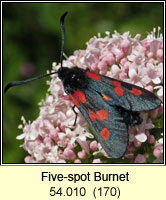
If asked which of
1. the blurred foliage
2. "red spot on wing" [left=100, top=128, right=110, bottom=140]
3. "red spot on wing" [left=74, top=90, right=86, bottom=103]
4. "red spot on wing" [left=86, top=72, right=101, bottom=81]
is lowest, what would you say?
"red spot on wing" [left=100, top=128, right=110, bottom=140]

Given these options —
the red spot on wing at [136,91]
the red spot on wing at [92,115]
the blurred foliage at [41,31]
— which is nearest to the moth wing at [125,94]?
the red spot on wing at [136,91]

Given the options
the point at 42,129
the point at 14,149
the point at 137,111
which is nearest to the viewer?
the point at 137,111

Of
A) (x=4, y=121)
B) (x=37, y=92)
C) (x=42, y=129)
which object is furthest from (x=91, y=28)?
(x=42, y=129)

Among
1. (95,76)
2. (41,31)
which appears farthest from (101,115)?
(41,31)

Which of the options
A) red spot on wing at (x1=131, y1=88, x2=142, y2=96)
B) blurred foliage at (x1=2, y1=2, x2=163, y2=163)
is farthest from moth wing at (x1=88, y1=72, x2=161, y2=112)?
blurred foliage at (x1=2, y1=2, x2=163, y2=163)

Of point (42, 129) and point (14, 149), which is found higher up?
point (42, 129)

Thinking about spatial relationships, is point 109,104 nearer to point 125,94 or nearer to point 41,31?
point 125,94

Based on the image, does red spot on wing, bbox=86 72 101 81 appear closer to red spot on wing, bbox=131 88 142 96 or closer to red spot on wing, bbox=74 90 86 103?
red spot on wing, bbox=74 90 86 103

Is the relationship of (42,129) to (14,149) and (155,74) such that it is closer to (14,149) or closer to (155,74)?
(155,74)
